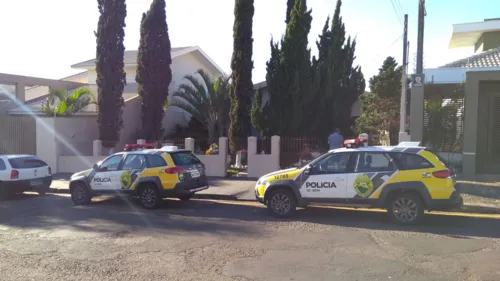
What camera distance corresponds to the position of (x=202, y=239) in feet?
24.1

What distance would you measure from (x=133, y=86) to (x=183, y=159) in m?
14.9

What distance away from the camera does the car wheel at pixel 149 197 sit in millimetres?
10523

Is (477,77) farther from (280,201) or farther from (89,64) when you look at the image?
(89,64)

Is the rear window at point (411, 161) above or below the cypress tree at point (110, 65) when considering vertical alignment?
below

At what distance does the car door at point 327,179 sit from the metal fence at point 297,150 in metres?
6.34

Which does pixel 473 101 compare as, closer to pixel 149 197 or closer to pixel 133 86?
pixel 149 197

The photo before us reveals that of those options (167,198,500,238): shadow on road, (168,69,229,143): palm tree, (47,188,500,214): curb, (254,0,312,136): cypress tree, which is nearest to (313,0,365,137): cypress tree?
(254,0,312,136): cypress tree

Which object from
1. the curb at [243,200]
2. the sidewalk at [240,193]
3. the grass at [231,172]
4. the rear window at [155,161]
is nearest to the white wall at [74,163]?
the sidewalk at [240,193]

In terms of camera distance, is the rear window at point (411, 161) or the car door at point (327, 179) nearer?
the rear window at point (411, 161)

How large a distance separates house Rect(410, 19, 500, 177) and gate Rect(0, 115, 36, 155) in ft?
53.7

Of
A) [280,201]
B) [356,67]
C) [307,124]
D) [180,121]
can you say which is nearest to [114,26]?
[180,121]

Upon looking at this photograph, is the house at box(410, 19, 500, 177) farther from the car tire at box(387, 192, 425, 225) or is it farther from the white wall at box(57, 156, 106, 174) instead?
the white wall at box(57, 156, 106, 174)

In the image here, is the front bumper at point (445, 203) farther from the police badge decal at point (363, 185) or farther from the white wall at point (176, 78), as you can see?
the white wall at point (176, 78)

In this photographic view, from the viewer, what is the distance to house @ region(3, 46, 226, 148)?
2136 cm
